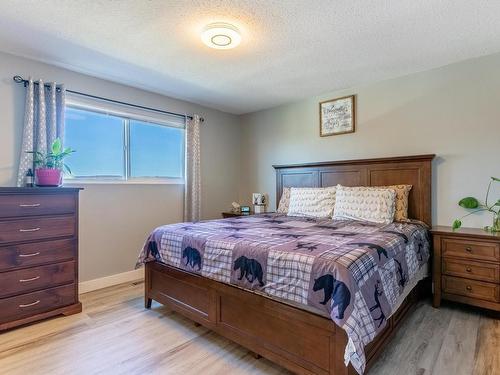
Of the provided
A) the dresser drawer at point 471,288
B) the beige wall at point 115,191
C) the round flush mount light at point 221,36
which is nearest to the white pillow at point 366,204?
the dresser drawer at point 471,288

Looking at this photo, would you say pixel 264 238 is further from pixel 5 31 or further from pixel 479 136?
pixel 5 31

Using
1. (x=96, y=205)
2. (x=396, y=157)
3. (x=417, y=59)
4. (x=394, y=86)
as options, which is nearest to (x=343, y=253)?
(x=396, y=157)

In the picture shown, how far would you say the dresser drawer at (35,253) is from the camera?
217 cm

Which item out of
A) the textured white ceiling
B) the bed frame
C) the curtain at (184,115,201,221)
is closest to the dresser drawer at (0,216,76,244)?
the bed frame

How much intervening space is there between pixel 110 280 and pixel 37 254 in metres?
1.04

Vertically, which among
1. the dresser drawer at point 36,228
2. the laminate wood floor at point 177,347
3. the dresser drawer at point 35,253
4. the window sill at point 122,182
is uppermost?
the window sill at point 122,182

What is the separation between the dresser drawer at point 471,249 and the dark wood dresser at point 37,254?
334 cm

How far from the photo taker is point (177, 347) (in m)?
Result: 1.98

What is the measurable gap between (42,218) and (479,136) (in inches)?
159

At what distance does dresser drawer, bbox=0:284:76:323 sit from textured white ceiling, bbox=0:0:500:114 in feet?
6.93

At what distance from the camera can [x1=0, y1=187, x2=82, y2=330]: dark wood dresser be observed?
7.13ft

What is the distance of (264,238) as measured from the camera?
2004 mm

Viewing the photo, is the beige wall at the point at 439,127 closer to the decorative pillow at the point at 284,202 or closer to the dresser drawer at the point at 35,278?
the decorative pillow at the point at 284,202

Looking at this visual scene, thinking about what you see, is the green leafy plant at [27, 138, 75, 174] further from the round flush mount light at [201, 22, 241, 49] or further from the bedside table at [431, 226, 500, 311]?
the bedside table at [431, 226, 500, 311]
